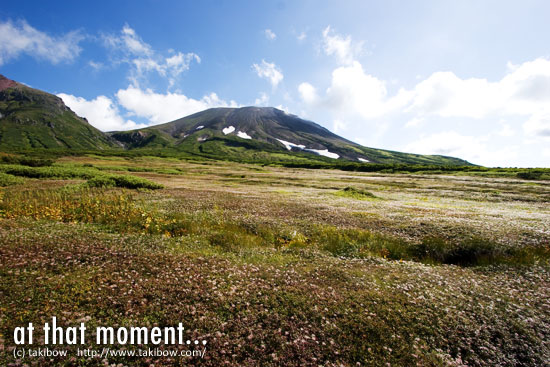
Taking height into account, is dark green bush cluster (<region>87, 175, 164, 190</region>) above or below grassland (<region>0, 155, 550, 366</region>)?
above

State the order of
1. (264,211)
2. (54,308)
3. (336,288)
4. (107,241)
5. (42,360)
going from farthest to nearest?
(264,211), (107,241), (336,288), (54,308), (42,360)

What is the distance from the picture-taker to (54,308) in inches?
295

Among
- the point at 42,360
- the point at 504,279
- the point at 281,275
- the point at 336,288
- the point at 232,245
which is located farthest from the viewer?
the point at 232,245

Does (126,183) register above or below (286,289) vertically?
above

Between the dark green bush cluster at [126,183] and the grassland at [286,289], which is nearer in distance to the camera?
the grassland at [286,289]

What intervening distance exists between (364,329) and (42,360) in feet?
28.5

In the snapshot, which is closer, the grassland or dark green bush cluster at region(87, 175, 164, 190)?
the grassland

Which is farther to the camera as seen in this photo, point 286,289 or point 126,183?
point 126,183

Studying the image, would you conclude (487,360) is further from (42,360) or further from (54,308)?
(54,308)

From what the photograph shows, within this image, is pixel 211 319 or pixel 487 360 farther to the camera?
pixel 211 319

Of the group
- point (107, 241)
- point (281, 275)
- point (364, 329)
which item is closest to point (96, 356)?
point (281, 275)

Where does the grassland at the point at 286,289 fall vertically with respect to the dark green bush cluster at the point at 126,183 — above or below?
below

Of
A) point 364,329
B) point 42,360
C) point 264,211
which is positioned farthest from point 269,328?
point 264,211

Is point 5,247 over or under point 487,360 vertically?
over
